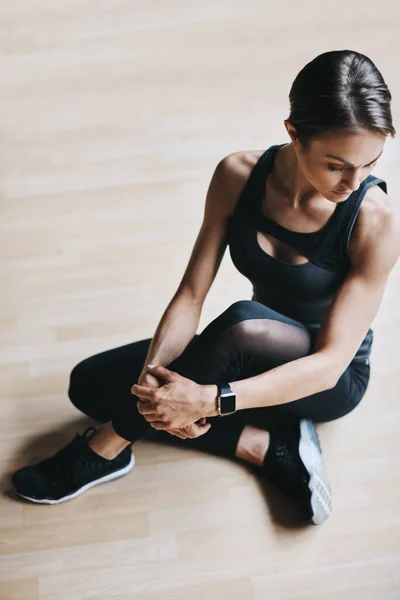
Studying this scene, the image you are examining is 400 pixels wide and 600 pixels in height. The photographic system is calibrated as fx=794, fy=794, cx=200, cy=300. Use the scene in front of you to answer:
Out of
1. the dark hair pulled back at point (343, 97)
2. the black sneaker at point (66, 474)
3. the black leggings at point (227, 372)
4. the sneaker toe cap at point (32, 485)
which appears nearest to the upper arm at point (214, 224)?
the black leggings at point (227, 372)

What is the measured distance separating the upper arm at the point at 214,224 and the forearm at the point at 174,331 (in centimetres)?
2

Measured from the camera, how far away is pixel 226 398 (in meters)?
1.61

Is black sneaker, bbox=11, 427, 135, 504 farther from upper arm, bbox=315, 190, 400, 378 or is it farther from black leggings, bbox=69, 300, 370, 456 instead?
upper arm, bbox=315, 190, 400, 378

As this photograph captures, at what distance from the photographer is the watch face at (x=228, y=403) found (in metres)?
1.61

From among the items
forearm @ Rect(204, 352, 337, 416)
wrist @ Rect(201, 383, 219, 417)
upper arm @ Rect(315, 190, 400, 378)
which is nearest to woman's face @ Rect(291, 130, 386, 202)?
upper arm @ Rect(315, 190, 400, 378)

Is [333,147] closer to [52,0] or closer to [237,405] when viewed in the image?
[237,405]

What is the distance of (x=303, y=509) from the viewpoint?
1.88m

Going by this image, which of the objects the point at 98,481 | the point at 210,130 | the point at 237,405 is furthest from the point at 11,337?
the point at 210,130

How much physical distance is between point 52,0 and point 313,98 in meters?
2.65

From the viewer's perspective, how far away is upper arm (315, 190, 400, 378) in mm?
1571

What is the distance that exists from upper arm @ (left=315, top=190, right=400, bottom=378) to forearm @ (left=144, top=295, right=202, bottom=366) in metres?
0.32

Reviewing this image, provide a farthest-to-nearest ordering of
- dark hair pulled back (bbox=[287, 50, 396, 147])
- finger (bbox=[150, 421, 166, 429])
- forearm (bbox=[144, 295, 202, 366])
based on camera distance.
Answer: forearm (bbox=[144, 295, 202, 366]) → finger (bbox=[150, 421, 166, 429]) → dark hair pulled back (bbox=[287, 50, 396, 147])

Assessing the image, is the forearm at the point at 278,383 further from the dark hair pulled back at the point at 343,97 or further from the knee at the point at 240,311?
the dark hair pulled back at the point at 343,97

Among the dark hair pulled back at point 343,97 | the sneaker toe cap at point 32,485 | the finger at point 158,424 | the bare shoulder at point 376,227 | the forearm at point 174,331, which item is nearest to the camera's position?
the dark hair pulled back at point 343,97
